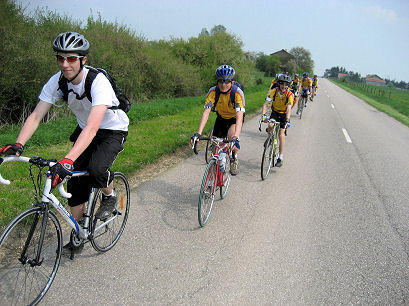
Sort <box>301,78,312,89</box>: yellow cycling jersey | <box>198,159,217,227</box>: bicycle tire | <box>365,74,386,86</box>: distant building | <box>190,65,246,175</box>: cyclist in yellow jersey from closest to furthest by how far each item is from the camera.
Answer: <box>198,159,217,227</box>: bicycle tire, <box>190,65,246,175</box>: cyclist in yellow jersey, <box>301,78,312,89</box>: yellow cycling jersey, <box>365,74,386,86</box>: distant building

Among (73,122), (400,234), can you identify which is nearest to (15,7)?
(73,122)

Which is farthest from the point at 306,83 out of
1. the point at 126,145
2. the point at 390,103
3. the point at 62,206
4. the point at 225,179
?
the point at 390,103

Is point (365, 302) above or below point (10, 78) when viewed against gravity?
below

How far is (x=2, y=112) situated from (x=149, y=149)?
23.9 feet

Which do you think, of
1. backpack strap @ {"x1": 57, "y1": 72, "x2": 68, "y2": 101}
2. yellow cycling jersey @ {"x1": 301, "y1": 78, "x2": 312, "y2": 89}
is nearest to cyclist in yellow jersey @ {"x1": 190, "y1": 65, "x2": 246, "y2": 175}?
backpack strap @ {"x1": 57, "y1": 72, "x2": 68, "y2": 101}

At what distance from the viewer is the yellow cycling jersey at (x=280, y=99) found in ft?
23.2

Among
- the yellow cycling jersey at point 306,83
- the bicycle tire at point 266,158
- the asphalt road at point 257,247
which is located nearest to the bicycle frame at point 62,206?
the asphalt road at point 257,247

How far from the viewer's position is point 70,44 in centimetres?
249

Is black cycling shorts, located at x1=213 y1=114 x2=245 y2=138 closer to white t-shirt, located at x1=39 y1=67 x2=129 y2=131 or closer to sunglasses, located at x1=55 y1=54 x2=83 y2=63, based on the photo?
white t-shirt, located at x1=39 y1=67 x2=129 y2=131

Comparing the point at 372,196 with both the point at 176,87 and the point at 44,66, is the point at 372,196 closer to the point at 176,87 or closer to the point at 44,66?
the point at 44,66

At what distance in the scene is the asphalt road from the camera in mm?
2820

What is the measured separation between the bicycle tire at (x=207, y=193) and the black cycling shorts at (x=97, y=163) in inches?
50.5

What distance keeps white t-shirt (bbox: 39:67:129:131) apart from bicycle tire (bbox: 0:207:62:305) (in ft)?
3.25

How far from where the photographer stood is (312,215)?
4.69 metres
